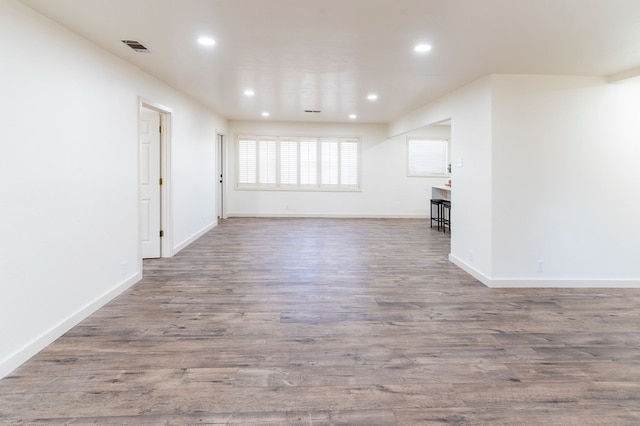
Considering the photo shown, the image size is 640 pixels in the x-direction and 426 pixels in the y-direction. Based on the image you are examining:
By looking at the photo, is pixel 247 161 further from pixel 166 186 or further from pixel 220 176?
pixel 166 186

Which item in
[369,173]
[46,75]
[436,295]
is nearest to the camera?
[46,75]

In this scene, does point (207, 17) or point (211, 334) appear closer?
point (207, 17)

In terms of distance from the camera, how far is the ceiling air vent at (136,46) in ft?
11.1

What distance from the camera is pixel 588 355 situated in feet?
8.70

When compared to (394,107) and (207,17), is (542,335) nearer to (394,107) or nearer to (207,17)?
(207,17)

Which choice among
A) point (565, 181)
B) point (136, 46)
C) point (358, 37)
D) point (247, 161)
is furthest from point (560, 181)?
point (247, 161)

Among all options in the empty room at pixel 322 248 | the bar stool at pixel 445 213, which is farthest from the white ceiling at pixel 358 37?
the bar stool at pixel 445 213

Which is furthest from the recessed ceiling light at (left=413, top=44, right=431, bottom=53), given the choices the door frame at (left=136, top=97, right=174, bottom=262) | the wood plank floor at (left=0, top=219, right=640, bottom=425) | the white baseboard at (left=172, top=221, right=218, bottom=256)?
the white baseboard at (left=172, top=221, right=218, bottom=256)

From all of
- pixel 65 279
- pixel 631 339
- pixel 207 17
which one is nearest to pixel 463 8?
pixel 207 17

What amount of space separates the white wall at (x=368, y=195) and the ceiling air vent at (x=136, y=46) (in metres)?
6.25

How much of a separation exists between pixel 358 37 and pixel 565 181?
3022 millimetres

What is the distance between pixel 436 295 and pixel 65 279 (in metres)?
3.55

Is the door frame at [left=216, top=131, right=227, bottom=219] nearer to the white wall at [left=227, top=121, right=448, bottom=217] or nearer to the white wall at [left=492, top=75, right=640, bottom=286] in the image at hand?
the white wall at [left=227, top=121, right=448, bottom=217]

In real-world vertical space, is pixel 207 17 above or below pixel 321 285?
above
